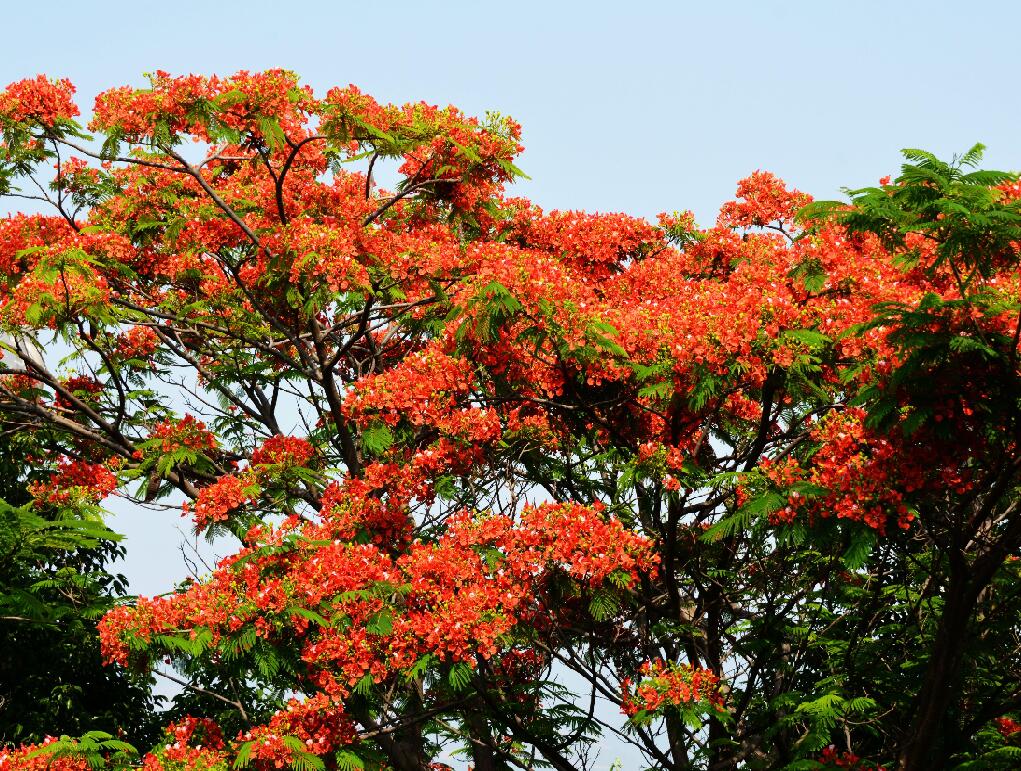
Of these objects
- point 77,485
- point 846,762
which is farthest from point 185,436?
point 846,762

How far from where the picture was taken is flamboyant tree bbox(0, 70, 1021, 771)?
326 inches

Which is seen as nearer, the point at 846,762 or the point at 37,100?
the point at 846,762

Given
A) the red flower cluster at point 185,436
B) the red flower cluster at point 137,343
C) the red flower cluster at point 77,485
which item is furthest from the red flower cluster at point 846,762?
the red flower cluster at point 137,343

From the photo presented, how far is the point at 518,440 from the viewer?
11.0 metres

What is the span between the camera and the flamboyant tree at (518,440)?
27.2 ft

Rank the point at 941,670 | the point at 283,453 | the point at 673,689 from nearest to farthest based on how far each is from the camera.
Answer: the point at 941,670, the point at 673,689, the point at 283,453

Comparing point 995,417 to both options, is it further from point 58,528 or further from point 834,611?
point 58,528

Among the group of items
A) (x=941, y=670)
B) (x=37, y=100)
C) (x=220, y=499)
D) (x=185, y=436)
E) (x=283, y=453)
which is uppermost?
(x=37, y=100)

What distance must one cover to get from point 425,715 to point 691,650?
3.18m

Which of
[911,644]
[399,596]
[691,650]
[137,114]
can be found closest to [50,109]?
[137,114]

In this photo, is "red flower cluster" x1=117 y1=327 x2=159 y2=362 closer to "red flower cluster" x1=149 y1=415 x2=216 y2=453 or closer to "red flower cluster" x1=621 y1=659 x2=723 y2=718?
"red flower cluster" x1=149 y1=415 x2=216 y2=453

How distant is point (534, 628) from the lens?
10664mm

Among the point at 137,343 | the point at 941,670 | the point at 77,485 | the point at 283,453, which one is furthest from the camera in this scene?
the point at 137,343

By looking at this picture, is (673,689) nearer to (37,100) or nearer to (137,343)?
(137,343)
